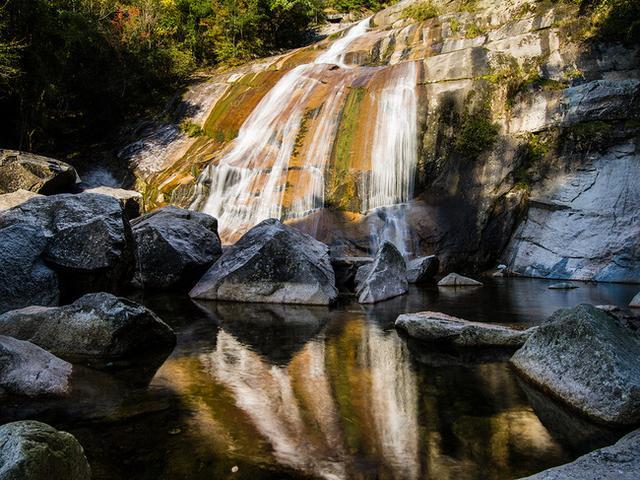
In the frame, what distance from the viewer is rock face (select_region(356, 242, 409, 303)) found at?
35.3 ft

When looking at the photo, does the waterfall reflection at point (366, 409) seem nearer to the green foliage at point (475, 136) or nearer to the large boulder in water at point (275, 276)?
the large boulder in water at point (275, 276)

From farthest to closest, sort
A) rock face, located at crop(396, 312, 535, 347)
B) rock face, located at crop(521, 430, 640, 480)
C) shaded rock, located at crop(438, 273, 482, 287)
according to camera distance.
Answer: shaded rock, located at crop(438, 273, 482, 287)
rock face, located at crop(396, 312, 535, 347)
rock face, located at crop(521, 430, 640, 480)

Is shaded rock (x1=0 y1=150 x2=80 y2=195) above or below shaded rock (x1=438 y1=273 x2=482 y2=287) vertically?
above

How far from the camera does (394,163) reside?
17.2 m

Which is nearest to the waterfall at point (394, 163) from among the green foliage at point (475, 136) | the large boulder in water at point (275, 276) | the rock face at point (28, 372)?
the green foliage at point (475, 136)

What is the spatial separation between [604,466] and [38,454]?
339 cm

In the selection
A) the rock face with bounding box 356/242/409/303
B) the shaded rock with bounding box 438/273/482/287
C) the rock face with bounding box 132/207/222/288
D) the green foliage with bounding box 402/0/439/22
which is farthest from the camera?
the green foliage with bounding box 402/0/439/22

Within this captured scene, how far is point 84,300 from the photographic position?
638cm

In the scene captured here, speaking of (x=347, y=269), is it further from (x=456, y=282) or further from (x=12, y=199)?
(x=12, y=199)

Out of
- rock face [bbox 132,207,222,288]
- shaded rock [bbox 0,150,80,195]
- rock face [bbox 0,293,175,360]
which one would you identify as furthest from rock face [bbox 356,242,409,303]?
shaded rock [bbox 0,150,80,195]

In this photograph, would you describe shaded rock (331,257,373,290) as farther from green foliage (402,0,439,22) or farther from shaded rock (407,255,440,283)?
green foliage (402,0,439,22)

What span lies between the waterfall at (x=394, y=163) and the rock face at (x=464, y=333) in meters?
8.31

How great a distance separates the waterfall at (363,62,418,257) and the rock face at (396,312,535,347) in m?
8.31

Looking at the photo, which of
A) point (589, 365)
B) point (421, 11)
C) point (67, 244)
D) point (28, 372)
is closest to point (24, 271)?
point (67, 244)
